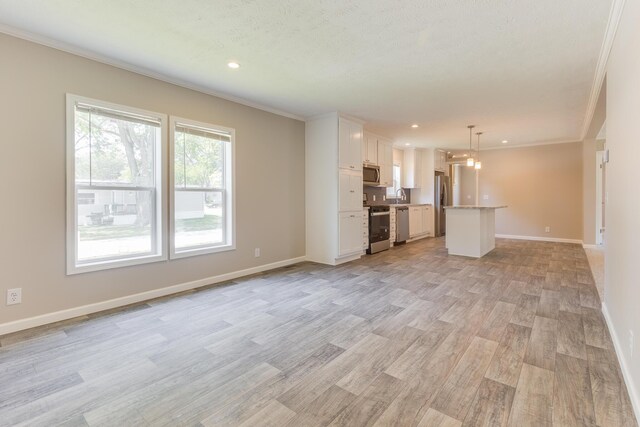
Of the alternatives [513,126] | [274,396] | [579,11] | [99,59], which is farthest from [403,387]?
[513,126]

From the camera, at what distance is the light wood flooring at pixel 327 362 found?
1.59 m

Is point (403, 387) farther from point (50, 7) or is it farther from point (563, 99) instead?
point (563, 99)

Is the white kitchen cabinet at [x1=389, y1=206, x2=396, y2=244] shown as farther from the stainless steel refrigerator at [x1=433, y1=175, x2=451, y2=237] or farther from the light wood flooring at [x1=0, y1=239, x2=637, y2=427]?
the light wood flooring at [x1=0, y1=239, x2=637, y2=427]

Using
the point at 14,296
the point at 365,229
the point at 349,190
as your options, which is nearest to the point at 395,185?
the point at 365,229

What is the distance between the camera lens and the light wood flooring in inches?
62.6

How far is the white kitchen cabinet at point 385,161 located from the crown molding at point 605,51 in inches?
137

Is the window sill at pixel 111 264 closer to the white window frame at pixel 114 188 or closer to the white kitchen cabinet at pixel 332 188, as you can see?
the white window frame at pixel 114 188

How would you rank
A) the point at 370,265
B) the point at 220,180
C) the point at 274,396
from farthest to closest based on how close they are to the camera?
the point at 370,265 < the point at 220,180 < the point at 274,396

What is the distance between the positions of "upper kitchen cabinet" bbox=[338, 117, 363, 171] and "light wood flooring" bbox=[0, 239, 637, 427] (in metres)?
2.38

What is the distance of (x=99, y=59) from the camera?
297 centimetres

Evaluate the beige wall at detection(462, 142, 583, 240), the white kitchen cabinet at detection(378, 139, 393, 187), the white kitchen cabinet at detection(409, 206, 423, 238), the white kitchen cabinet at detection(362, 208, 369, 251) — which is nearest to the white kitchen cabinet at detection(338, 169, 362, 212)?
the white kitchen cabinet at detection(362, 208, 369, 251)

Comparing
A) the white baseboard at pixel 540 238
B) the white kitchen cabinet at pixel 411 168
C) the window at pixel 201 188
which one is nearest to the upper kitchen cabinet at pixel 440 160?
the white kitchen cabinet at pixel 411 168

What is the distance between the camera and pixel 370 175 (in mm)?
6496

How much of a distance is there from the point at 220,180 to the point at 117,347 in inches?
93.8
